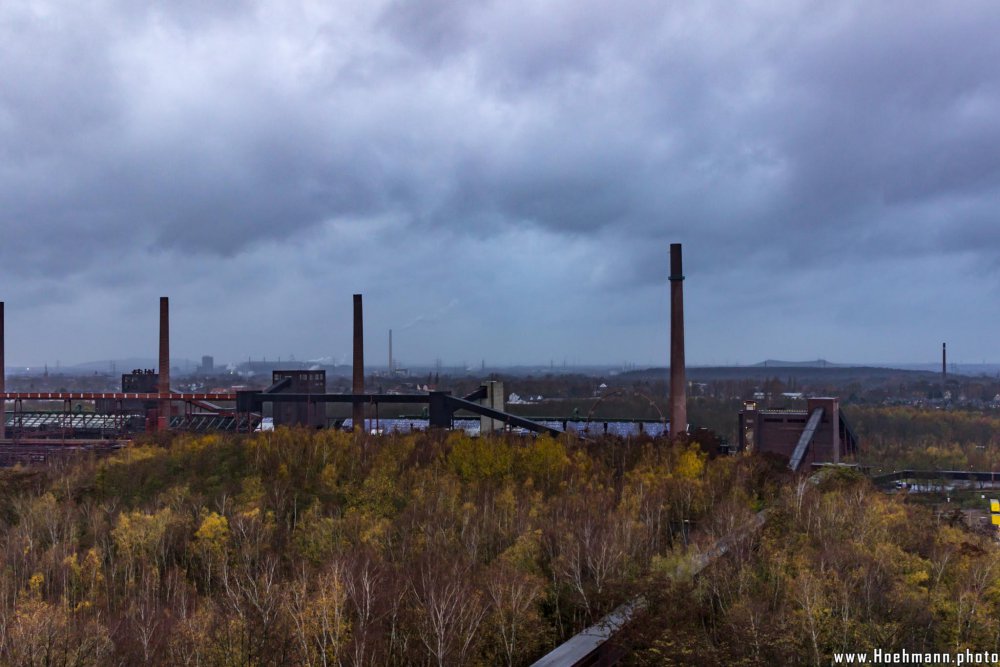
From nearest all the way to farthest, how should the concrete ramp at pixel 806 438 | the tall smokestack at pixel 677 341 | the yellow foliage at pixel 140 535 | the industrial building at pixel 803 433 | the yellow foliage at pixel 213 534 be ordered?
the yellow foliage at pixel 213 534, the yellow foliage at pixel 140 535, the tall smokestack at pixel 677 341, the concrete ramp at pixel 806 438, the industrial building at pixel 803 433

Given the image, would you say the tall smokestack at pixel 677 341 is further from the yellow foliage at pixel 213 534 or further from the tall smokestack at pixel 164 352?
the tall smokestack at pixel 164 352

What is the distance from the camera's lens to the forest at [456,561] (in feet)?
60.2

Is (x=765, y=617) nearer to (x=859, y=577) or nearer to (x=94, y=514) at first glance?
(x=859, y=577)

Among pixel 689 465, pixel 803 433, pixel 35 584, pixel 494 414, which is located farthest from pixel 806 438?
pixel 35 584

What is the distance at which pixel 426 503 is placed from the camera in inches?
1302

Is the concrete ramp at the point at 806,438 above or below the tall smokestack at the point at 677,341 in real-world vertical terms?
below

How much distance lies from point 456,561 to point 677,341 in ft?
112

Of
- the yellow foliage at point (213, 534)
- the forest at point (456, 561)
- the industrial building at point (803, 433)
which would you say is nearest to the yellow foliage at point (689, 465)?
the forest at point (456, 561)

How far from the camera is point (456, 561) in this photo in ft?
76.8

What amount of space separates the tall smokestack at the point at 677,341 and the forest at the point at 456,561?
9024mm

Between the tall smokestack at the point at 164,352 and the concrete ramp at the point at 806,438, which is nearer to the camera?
the concrete ramp at the point at 806,438

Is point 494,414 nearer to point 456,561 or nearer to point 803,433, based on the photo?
point 803,433

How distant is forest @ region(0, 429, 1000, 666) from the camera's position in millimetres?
18344

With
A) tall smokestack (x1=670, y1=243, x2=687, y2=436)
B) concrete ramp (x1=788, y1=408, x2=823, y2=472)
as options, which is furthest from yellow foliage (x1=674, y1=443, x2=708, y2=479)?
concrete ramp (x1=788, y1=408, x2=823, y2=472)
